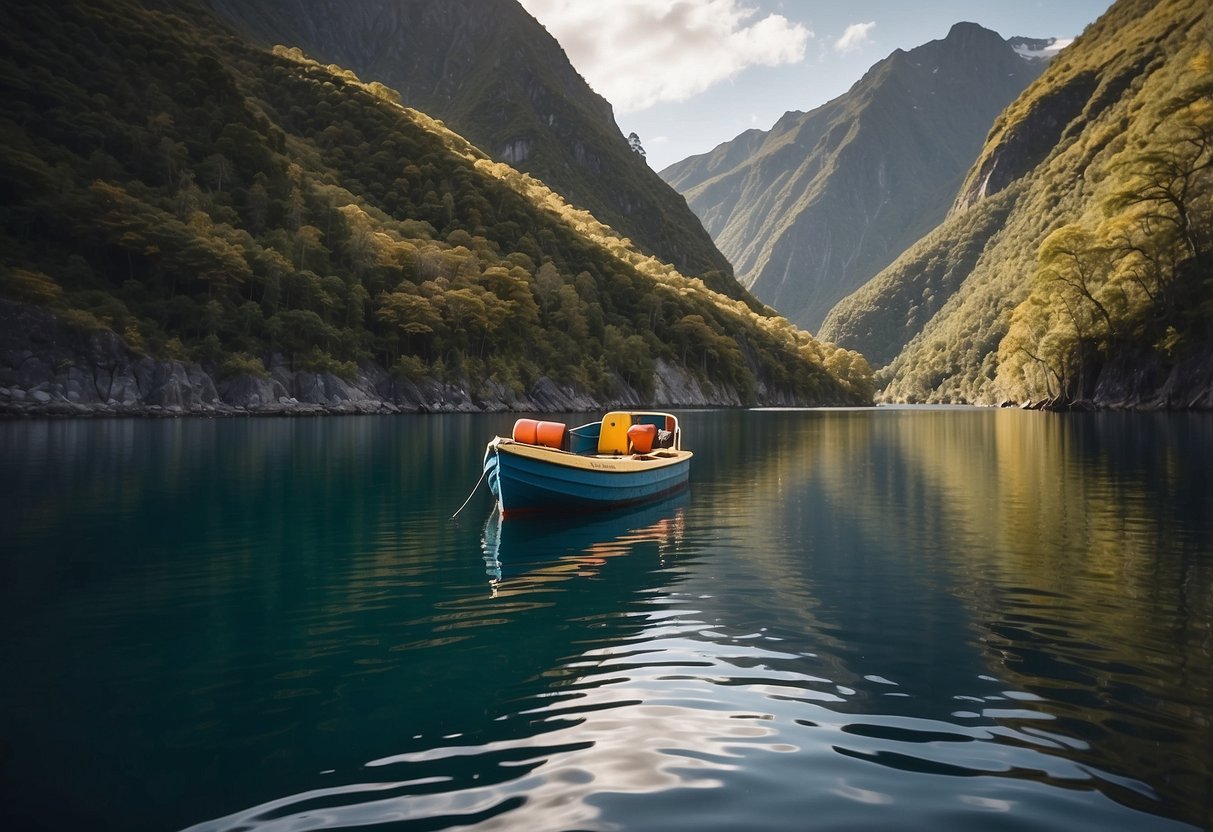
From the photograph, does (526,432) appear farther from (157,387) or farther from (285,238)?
(285,238)

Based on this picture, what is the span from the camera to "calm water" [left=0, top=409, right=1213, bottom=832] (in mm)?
6137

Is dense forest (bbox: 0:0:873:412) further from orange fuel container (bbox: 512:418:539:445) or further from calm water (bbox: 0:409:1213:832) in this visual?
calm water (bbox: 0:409:1213:832)

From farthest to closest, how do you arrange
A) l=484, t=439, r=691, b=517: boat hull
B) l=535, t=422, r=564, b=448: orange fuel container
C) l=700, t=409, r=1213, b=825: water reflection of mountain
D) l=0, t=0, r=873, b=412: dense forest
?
l=0, t=0, r=873, b=412: dense forest → l=535, t=422, r=564, b=448: orange fuel container → l=484, t=439, r=691, b=517: boat hull → l=700, t=409, r=1213, b=825: water reflection of mountain

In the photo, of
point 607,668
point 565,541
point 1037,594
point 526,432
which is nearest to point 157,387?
point 526,432

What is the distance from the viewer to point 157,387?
7406cm

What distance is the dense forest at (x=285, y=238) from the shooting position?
81.7m

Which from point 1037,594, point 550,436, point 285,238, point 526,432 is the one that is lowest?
point 1037,594

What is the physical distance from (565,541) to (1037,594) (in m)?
10.4

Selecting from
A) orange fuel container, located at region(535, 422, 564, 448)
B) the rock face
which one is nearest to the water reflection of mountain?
orange fuel container, located at region(535, 422, 564, 448)

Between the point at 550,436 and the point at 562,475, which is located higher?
the point at 550,436

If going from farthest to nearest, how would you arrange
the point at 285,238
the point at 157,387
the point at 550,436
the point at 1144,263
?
the point at 285,238 < the point at 1144,263 < the point at 157,387 < the point at 550,436

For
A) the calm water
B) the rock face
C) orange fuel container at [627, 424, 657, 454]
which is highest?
the rock face

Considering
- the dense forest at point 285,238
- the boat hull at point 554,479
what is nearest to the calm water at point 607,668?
the boat hull at point 554,479

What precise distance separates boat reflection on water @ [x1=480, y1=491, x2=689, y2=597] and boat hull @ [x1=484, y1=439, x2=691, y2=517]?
0.43 meters
